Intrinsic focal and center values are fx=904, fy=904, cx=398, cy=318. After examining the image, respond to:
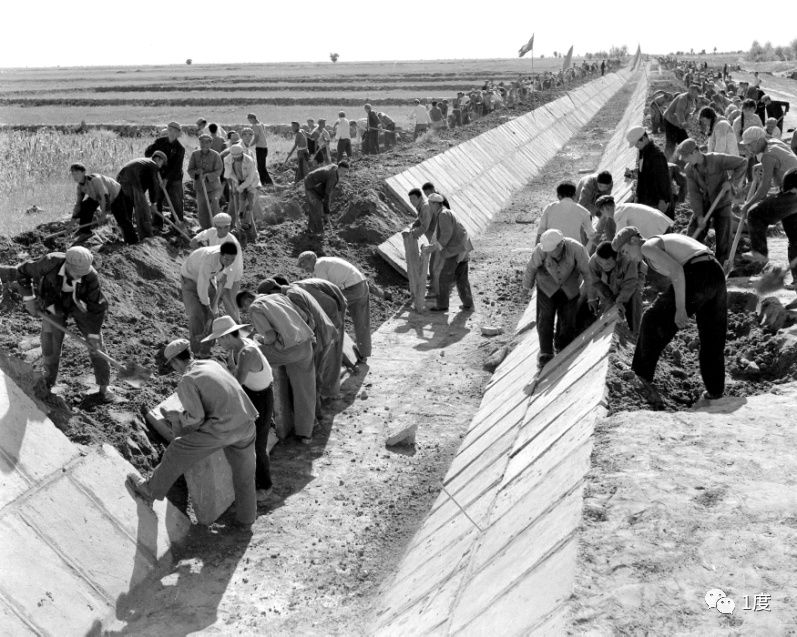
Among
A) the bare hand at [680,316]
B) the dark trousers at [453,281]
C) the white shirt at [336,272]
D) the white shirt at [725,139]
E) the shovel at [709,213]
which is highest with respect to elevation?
the white shirt at [725,139]

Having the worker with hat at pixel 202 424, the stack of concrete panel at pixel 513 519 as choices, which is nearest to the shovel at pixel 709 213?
the stack of concrete panel at pixel 513 519

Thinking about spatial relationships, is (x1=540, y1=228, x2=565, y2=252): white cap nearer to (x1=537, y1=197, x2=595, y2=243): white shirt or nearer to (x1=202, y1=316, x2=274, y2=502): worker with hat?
(x1=537, y1=197, x2=595, y2=243): white shirt

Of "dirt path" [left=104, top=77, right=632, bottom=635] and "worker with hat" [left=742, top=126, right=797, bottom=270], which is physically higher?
"worker with hat" [left=742, top=126, right=797, bottom=270]

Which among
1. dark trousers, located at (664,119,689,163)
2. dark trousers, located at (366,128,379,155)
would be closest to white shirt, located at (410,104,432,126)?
dark trousers, located at (366,128,379,155)

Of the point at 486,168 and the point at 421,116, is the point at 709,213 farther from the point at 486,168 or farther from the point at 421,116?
the point at 421,116

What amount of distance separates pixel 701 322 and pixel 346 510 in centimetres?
354

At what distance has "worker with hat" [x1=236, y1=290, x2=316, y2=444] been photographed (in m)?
8.52

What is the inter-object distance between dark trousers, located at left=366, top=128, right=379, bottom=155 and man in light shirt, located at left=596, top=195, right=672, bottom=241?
52.9 feet

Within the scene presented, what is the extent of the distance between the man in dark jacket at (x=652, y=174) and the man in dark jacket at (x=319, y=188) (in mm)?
5813

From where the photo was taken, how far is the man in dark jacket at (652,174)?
1155 centimetres

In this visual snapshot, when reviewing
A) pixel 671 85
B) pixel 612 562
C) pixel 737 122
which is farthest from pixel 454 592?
pixel 671 85

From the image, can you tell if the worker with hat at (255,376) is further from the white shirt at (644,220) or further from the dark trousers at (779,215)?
the dark trousers at (779,215)

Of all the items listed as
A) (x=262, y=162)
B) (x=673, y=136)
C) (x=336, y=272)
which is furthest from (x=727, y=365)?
(x=262, y=162)

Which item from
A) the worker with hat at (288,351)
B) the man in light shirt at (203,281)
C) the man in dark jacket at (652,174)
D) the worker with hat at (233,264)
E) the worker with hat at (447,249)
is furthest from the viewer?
the worker with hat at (447,249)
